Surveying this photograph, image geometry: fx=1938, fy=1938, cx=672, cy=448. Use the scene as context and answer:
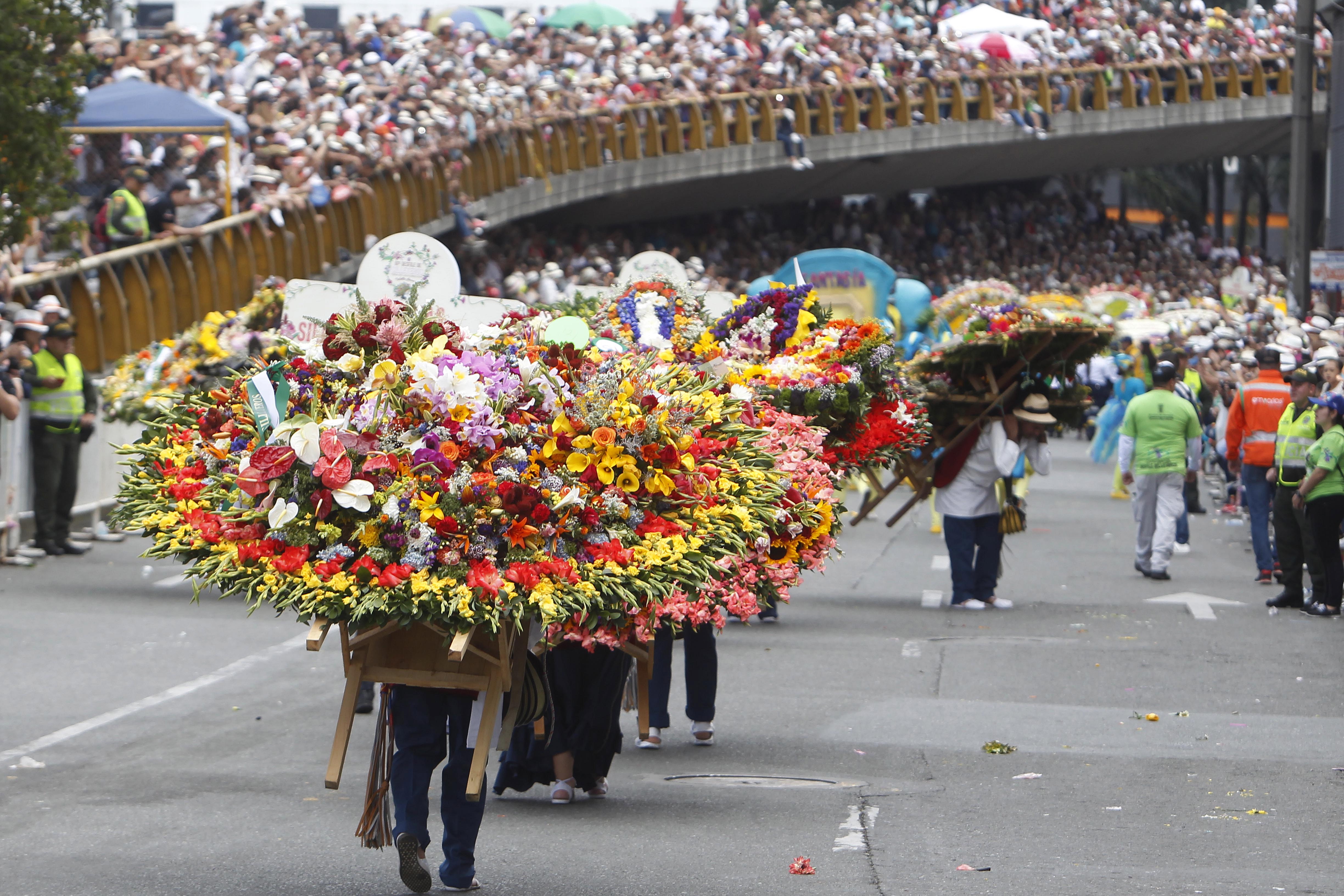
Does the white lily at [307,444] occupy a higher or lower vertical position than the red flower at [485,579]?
higher

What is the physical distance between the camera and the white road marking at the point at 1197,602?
558 inches

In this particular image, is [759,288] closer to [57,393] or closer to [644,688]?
[644,688]

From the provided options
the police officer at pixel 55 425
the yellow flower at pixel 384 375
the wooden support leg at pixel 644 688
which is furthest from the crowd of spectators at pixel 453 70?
the yellow flower at pixel 384 375

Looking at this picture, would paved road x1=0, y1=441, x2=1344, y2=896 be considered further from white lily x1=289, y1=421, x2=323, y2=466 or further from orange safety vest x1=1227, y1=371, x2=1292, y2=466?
orange safety vest x1=1227, y1=371, x2=1292, y2=466

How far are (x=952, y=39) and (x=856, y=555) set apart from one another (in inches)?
1169

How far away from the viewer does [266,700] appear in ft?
33.2

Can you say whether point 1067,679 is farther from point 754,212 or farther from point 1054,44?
point 754,212

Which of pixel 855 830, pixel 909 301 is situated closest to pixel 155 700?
pixel 855 830

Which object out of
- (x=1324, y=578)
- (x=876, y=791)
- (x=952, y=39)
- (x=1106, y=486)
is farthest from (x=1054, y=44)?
(x=876, y=791)

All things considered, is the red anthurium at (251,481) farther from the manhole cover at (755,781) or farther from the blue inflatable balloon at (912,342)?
the blue inflatable balloon at (912,342)

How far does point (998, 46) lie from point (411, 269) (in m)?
39.1

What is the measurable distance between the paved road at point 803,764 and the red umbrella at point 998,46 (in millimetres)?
33889

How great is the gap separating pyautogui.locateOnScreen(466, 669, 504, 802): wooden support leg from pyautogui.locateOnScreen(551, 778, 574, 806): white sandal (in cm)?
170

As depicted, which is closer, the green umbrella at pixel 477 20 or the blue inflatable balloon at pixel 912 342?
the blue inflatable balloon at pixel 912 342
